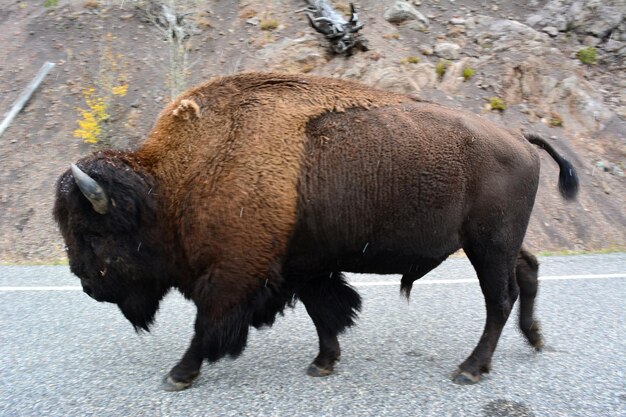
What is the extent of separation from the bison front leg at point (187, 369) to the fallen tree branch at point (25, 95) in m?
9.97

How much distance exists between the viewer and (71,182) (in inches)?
149

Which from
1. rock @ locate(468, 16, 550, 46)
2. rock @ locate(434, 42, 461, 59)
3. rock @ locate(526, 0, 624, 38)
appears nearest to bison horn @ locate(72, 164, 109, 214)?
rock @ locate(434, 42, 461, 59)

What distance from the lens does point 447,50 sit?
13.1 meters

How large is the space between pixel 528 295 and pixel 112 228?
3.11 metres

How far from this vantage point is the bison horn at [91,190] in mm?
3594

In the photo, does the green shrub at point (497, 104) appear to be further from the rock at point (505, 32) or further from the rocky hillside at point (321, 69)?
the rock at point (505, 32)

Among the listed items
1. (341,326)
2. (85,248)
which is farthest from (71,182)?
(341,326)

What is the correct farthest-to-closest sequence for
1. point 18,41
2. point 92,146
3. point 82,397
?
point 18,41 < point 92,146 < point 82,397

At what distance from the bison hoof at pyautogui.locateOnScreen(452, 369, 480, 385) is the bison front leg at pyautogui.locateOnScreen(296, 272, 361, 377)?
0.80m

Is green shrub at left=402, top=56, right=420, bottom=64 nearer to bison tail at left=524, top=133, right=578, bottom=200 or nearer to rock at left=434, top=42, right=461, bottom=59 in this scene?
rock at left=434, top=42, right=461, bottom=59

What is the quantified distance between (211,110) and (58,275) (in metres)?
4.26

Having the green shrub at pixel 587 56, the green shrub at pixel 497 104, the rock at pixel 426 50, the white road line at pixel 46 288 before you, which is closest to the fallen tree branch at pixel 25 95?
the white road line at pixel 46 288

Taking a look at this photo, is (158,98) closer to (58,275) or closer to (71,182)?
(58,275)

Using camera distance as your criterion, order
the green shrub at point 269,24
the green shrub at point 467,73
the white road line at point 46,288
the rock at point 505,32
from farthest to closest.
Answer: the green shrub at point 269,24 < the rock at point 505,32 < the green shrub at point 467,73 < the white road line at point 46,288
